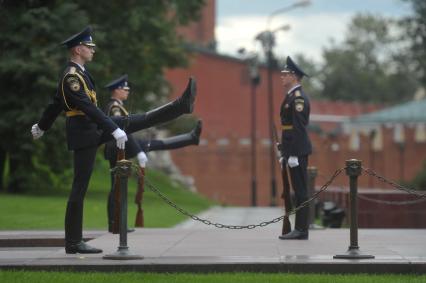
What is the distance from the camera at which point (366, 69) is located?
114 meters

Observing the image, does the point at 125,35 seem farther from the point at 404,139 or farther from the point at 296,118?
the point at 404,139

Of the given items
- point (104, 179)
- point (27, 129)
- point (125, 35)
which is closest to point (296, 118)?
point (27, 129)

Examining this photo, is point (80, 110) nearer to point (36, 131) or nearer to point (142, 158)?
point (36, 131)

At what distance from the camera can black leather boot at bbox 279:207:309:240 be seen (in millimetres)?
13312

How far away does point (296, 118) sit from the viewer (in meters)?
13.4

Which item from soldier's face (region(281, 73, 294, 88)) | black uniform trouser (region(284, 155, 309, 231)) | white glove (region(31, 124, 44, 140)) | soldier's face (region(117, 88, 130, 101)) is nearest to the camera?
white glove (region(31, 124, 44, 140))

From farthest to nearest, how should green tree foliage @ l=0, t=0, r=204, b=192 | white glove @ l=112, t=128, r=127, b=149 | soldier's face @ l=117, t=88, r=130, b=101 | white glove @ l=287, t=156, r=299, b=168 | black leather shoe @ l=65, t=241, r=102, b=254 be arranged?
green tree foliage @ l=0, t=0, r=204, b=192
soldier's face @ l=117, t=88, r=130, b=101
white glove @ l=287, t=156, r=299, b=168
black leather shoe @ l=65, t=241, r=102, b=254
white glove @ l=112, t=128, r=127, b=149

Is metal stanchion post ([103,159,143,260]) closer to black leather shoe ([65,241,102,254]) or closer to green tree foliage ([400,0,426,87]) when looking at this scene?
black leather shoe ([65,241,102,254])

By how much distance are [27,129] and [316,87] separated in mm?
91418

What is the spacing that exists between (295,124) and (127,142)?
2274 mm

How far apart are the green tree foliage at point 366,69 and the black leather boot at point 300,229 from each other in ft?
295

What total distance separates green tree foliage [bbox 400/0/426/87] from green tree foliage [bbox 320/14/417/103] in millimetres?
44007

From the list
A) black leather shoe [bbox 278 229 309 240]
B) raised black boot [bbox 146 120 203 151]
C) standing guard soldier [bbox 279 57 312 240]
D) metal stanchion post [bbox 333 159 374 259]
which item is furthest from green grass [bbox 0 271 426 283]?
raised black boot [bbox 146 120 203 151]

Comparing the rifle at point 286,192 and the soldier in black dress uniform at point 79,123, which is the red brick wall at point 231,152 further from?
the soldier in black dress uniform at point 79,123
